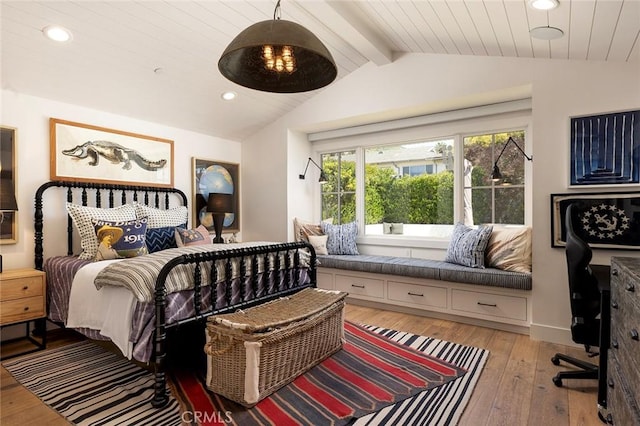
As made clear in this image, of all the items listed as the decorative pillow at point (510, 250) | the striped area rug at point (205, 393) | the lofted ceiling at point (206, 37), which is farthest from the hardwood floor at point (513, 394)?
the lofted ceiling at point (206, 37)

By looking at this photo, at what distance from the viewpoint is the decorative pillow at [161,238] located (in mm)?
3268

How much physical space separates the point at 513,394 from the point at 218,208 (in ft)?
11.0

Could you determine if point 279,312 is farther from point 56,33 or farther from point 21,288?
point 56,33

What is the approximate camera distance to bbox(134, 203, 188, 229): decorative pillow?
11.4 ft

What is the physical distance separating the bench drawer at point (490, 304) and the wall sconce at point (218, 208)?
2679 millimetres

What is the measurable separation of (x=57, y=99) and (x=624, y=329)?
4.30 m

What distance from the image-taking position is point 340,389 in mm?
2150

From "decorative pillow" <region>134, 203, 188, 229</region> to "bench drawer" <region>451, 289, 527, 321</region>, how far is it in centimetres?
289

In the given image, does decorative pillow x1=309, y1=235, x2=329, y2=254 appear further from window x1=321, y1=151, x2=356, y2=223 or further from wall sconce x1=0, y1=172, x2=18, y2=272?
wall sconce x1=0, y1=172, x2=18, y2=272

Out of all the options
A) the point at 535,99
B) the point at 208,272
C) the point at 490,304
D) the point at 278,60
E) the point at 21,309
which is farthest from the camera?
the point at 490,304

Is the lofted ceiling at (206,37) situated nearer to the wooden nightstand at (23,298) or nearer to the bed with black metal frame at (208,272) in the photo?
the bed with black metal frame at (208,272)

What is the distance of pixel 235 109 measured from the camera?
13.8 ft

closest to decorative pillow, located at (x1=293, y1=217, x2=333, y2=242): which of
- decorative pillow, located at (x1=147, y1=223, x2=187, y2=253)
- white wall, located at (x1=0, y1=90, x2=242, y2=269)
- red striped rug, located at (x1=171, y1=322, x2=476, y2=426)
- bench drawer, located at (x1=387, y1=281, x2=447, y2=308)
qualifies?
bench drawer, located at (x1=387, y1=281, x2=447, y2=308)

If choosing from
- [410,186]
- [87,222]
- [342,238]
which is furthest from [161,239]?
[410,186]
